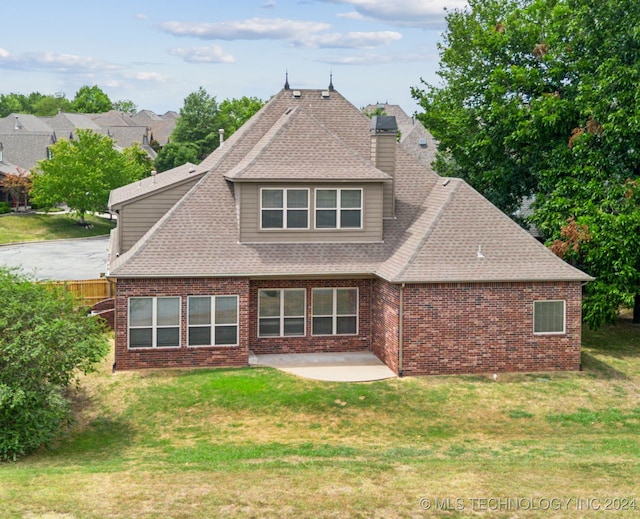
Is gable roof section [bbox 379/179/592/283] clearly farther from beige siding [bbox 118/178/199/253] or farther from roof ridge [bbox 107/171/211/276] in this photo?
beige siding [bbox 118/178/199/253]

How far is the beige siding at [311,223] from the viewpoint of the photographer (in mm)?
23344

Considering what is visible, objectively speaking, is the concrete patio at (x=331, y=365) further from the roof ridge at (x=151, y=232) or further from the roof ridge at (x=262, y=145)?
the roof ridge at (x=262, y=145)

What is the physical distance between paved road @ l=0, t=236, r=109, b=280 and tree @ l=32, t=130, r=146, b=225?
347 cm

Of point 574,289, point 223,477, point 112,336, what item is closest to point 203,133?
point 112,336

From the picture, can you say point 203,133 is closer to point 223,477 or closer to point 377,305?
point 377,305

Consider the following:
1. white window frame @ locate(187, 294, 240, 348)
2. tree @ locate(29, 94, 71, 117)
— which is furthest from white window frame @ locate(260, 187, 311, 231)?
tree @ locate(29, 94, 71, 117)

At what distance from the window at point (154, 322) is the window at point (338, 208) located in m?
4.87

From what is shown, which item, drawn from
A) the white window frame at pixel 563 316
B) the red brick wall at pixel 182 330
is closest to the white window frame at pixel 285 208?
the red brick wall at pixel 182 330

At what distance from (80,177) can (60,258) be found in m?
13.4

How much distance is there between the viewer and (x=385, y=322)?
22938 millimetres

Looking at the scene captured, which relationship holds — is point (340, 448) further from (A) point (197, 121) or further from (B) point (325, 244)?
(A) point (197, 121)

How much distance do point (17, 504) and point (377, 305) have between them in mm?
13304

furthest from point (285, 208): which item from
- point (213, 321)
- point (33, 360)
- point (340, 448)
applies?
point (33, 360)

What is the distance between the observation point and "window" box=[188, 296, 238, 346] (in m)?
22.2
